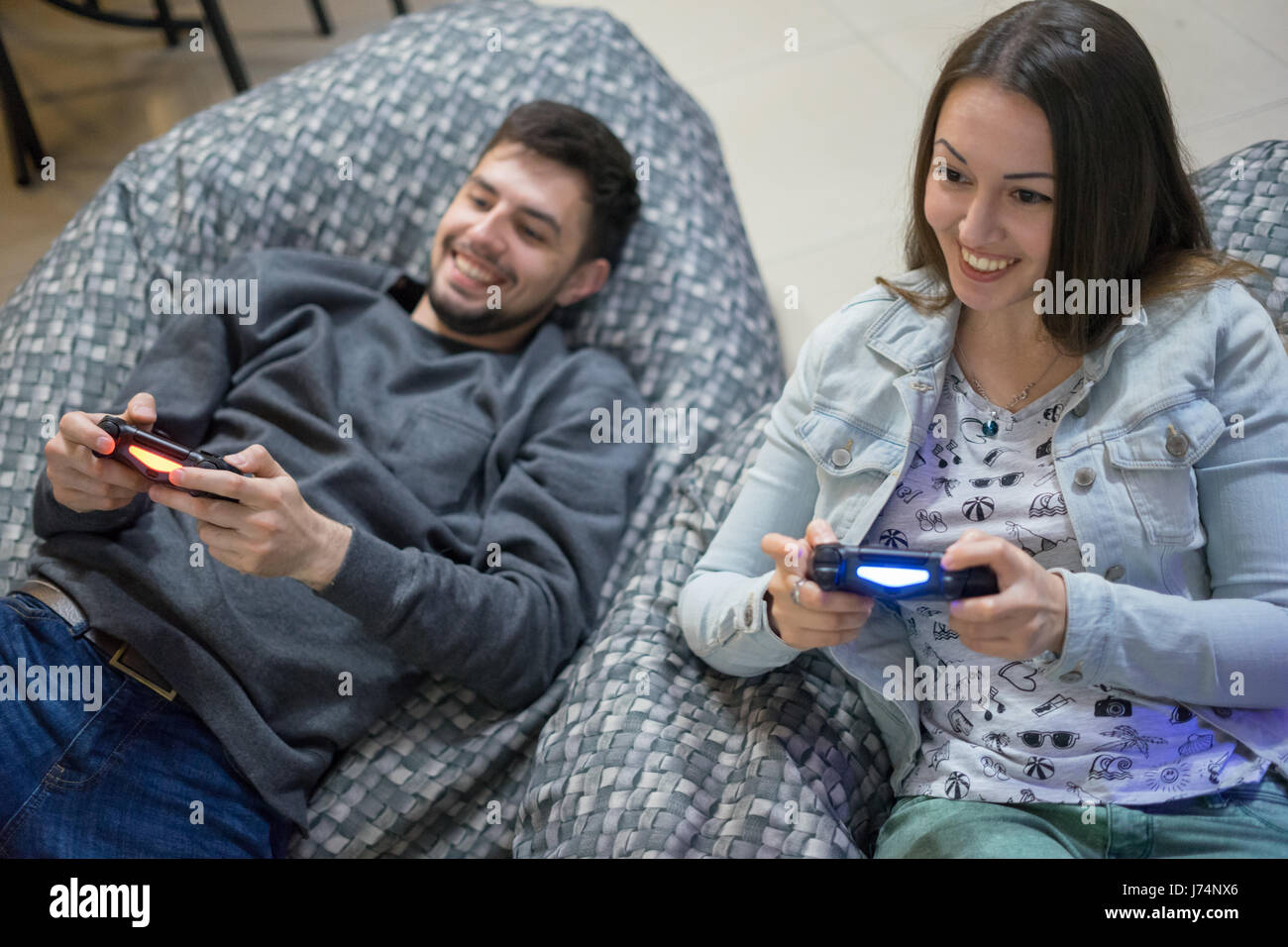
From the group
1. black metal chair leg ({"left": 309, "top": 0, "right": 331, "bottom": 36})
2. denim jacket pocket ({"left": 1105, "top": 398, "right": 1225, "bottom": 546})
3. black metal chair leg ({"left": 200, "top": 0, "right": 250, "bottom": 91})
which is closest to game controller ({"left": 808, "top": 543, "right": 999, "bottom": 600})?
denim jacket pocket ({"left": 1105, "top": 398, "right": 1225, "bottom": 546})

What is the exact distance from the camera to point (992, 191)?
1126mm

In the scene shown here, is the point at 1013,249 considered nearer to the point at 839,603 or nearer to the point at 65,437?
the point at 839,603

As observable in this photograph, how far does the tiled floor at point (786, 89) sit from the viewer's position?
6.60 feet

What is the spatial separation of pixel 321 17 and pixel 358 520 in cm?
228

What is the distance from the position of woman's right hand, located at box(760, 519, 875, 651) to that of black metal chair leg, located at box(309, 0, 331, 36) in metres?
2.75

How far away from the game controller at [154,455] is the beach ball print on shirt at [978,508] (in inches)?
30.2

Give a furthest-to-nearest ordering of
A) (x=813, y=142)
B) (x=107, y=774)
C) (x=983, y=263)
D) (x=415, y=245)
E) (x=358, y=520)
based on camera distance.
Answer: (x=813, y=142) → (x=415, y=245) → (x=358, y=520) → (x=107, y=774) → (x=983, y=263)

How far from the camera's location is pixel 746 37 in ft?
10.1

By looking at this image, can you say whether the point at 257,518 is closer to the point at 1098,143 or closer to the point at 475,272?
the point at 475,272

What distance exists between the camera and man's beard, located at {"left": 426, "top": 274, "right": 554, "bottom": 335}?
181 cm

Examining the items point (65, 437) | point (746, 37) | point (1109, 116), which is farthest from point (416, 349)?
point (746, 37)

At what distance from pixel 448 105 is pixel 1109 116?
4.29 feet

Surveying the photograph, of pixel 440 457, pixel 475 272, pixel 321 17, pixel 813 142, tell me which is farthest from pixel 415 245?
pixel 321 17

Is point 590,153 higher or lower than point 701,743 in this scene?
higher
